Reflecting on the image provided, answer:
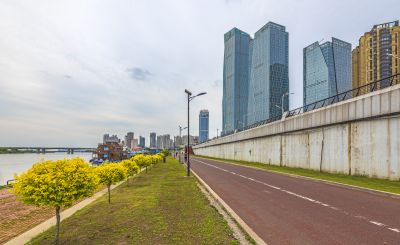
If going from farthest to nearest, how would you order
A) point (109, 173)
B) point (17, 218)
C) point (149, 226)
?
point (109, 173), point (17, 218), point (149, 226)

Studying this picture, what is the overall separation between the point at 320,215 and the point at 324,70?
6064cm

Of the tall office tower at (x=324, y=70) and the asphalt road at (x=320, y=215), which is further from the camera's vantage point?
the tall office tower at (x=324, y=70)

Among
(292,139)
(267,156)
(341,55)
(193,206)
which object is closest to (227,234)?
(193,206)

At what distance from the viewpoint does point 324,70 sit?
6400 cm

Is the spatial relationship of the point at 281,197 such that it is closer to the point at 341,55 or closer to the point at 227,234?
the point at 227,234

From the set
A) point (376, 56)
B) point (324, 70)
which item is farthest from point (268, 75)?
point (324, 70)

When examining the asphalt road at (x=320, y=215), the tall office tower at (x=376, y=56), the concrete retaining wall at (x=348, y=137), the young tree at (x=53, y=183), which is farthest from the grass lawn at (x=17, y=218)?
the tall office tower at (x=376, y=56)

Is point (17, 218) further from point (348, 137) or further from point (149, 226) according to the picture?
point (348, 137)

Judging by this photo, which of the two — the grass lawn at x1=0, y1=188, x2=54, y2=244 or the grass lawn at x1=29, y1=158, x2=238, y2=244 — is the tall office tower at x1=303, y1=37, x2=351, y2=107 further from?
the grass lawn at x1=0, y1=188, x2=54, y2=244

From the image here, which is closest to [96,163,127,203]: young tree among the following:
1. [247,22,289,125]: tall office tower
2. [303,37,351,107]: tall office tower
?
[303,37,351,107]: tall office tower

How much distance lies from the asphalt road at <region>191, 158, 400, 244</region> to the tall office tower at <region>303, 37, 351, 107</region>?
4882 centimetres

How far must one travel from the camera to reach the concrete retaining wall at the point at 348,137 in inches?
770

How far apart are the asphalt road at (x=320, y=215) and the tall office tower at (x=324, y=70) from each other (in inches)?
1922

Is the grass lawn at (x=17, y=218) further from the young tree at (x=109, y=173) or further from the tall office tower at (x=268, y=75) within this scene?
the tall office tower at (x=268, y=75)
